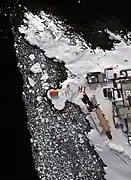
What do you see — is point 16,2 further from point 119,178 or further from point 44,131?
point 119,178

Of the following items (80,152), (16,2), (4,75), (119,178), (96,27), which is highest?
(16,2)

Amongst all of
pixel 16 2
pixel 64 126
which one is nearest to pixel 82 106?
pixel 64 126

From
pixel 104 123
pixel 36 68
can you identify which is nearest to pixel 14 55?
pixel 36 68

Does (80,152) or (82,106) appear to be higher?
(82,106)

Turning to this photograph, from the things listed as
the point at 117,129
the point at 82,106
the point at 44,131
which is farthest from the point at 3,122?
the point at 117,129
